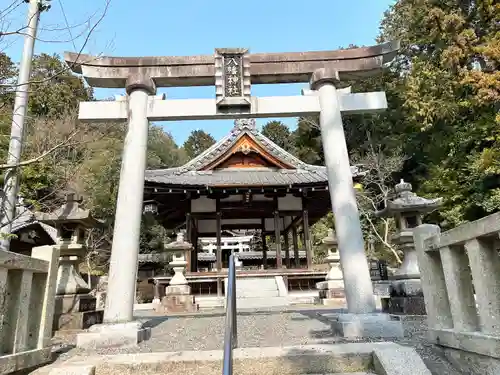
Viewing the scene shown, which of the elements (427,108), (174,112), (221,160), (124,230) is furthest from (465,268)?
(427,108)

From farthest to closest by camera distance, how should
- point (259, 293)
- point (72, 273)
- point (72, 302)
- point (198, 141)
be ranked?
point (198, 141) < point (259, 293) < point (72, 273) < point (72, 302)

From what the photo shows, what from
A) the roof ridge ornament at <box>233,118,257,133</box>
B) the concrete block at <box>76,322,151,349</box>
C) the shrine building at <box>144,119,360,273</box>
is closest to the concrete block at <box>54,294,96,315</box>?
the concrete block at <box>76,322,151,349</box>

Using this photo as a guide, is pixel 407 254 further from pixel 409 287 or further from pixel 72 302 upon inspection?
pixel 72 302

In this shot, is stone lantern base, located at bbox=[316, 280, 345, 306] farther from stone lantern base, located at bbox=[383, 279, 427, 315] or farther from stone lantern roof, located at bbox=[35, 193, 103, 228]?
stone lantern roof, located at bbox=[35, 193, 103, 228]

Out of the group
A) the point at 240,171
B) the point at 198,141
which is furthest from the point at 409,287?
the point at 198,141

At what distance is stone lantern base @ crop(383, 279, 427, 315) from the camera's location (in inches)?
251

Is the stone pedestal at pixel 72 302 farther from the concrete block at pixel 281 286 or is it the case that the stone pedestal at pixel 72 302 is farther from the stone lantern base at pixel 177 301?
the concrete block at pixel 281 286

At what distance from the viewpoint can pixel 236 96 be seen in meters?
5.30

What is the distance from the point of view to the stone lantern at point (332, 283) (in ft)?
33.6

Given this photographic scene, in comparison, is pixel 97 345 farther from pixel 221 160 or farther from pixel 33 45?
pixel 221 160

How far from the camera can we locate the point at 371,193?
23.5m

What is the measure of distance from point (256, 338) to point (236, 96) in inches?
130

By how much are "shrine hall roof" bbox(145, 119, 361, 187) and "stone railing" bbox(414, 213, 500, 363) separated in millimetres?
9177

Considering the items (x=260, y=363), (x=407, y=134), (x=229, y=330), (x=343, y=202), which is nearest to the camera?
(x=229, y=330)
